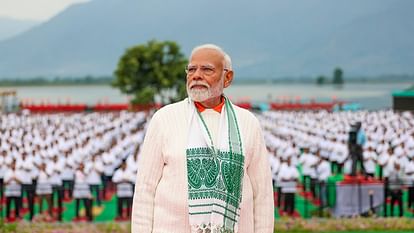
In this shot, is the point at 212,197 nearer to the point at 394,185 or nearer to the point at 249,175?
the point at 249,175

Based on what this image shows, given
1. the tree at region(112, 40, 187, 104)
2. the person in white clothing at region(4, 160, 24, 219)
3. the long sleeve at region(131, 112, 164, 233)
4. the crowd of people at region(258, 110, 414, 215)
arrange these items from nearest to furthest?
the long sleeve at region(131, 112, 164, 233) → the person in white clothing at region(4, 160, 24, 219) → the crowd of people at region(258, 110, 414, 215) → the tree at region(112, 40, 187, 104)

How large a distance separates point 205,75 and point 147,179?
0.46m

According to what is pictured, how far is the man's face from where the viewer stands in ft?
10.6

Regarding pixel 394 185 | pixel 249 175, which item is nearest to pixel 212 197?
pixel 249 175

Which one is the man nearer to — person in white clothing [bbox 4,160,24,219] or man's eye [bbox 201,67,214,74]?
man's eye [bbox 201,67,214,74]

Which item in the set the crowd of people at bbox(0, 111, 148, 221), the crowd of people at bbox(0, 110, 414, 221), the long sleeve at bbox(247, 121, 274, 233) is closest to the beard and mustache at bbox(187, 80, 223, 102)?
the long sleeve at bbox(247, 121, 274, 233)

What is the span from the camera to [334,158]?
1728cm

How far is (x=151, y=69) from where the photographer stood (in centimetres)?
5159

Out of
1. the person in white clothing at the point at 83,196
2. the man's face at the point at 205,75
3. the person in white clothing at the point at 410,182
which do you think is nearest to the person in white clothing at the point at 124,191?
the person in white clothing at the point at 83,196

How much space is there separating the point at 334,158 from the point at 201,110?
14.3 metres

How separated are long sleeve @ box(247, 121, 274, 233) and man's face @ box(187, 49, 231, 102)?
25 cm

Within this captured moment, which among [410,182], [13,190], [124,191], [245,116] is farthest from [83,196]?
[245,116]

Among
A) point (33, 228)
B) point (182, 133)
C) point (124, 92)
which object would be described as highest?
point (124, 92)

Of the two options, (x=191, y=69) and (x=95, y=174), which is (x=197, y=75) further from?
(x=95, y=174)
